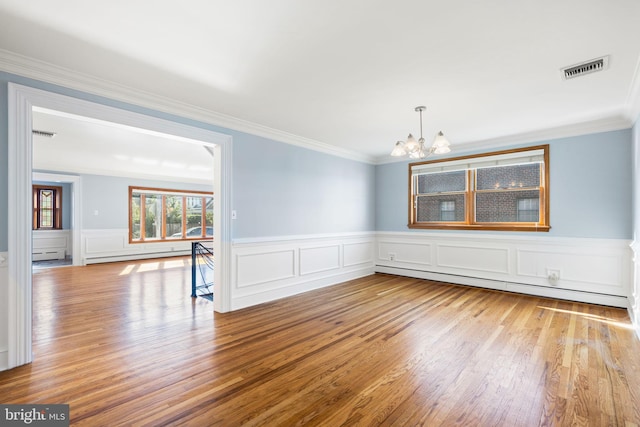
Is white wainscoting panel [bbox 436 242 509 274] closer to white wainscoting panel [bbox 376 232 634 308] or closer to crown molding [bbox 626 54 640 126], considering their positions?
white wainscoting panel [bbox 376 232 634 308]

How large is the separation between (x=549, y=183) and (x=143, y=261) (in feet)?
30.8

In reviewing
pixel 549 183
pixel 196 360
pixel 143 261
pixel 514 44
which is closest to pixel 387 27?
pixel 514 44

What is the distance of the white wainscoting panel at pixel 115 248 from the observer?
784 cm

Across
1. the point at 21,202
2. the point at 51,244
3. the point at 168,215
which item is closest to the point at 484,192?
the point at 21,202

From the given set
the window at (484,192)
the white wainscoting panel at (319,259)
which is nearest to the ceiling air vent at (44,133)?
the white wainscoting panel at (319,259)

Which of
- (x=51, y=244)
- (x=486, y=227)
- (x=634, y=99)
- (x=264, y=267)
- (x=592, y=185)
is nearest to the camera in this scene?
(x=634, y=99)

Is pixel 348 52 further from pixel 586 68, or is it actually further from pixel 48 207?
pixel 48 207

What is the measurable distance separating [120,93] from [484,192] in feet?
17.7

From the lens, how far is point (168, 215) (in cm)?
973

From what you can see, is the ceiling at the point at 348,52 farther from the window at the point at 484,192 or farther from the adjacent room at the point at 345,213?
the window at the point at 484,192

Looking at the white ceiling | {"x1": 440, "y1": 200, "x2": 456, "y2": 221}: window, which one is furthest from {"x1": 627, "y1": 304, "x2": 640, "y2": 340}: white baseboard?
the white ceiling

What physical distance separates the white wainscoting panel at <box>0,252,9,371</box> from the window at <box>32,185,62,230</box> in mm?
8446

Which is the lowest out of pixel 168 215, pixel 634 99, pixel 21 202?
pixel 168 215

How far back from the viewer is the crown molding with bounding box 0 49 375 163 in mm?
2506
